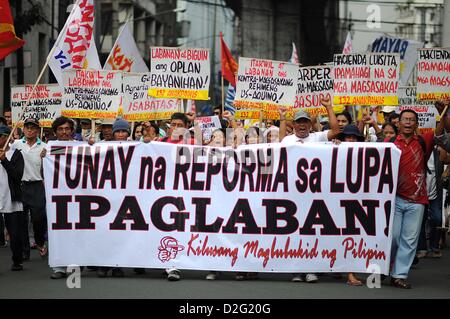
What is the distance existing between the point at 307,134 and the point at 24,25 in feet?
44.9

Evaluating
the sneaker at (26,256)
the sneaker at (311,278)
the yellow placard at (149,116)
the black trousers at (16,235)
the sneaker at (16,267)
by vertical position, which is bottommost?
the sneaker at (26,256)

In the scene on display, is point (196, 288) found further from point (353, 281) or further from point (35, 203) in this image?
point (35, 203)

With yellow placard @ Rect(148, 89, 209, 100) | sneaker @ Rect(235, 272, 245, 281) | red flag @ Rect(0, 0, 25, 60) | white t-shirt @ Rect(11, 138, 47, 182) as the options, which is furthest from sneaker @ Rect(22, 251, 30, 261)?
yellow placard @ Rect(148, 89, 209, 100)

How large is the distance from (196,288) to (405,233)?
2213mm

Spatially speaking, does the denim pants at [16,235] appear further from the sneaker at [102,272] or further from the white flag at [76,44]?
the white flag at [76,44]

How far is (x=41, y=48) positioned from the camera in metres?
34.6

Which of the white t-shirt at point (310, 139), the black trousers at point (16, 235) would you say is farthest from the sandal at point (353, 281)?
the black trousers at point (16, 235)

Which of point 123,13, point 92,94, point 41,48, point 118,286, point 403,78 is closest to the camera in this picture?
point 118,286

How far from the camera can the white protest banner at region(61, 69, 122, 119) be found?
13383 millimetres

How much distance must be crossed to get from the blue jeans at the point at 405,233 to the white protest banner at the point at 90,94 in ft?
16.5

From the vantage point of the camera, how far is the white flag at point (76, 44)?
14453mm

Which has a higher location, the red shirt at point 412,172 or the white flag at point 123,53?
the white flag at point 123,53
